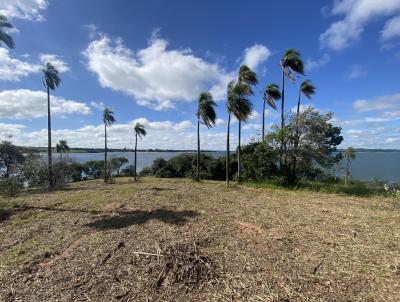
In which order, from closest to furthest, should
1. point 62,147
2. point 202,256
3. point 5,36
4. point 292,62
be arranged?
point 202,256, point 5,36, point 292,62, point 62,147

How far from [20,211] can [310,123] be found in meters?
14.1

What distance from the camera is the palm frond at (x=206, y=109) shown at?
63.2ft

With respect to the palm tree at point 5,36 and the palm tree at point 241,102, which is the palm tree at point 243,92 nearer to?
the palm tree at point 241,102

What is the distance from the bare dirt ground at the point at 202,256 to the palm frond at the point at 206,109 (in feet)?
41.2

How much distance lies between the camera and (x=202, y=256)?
4113 mm

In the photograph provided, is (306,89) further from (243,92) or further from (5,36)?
(5,36)

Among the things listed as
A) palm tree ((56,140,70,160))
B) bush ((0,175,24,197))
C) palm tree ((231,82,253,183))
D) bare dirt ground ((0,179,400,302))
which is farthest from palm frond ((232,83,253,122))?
palm tree ((56,140,70,160))

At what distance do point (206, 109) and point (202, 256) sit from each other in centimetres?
1595

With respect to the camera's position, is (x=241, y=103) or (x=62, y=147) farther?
(x=62, y=147)

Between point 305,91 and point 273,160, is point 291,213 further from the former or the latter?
point 305,91

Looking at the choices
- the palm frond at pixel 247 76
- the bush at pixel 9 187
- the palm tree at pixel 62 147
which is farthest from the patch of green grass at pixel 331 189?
the palm tree at pixel 62 147

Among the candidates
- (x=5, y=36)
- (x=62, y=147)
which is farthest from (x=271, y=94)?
(x=62, y=147)

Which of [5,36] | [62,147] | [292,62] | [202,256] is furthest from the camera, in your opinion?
[62,147]

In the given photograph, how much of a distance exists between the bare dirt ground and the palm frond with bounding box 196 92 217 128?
12.5 m
